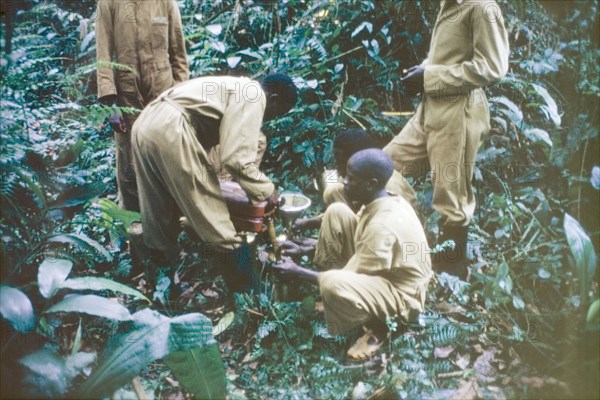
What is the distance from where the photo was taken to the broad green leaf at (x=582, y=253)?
2051mm

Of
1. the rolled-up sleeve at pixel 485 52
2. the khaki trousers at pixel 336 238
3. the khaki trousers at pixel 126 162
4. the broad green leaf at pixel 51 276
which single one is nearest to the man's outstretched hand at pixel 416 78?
the rolled-up sleeve at pixel 485 52

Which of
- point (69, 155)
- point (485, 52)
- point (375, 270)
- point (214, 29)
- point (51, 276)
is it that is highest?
point (214, 29)

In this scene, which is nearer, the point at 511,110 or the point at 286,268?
the point at 286,268

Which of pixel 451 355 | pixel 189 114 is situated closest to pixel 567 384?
pixel 451 355

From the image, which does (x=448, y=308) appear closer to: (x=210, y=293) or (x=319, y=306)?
(x=319, y=306)

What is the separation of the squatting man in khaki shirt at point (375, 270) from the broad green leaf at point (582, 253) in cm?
59

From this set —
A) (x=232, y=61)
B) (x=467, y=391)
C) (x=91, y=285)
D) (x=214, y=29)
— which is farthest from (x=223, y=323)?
(x=214, y=29)

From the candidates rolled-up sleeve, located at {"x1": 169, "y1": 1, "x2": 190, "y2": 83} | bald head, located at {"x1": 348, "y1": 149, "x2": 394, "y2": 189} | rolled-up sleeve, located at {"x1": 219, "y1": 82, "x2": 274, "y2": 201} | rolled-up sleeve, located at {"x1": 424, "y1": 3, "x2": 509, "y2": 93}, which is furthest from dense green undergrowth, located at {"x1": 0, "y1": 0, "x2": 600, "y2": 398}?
rolled-up sleeve, located at {"x1": 424, "y1": 3, "x2": 509, "y2": 93}

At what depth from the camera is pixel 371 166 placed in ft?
6.92

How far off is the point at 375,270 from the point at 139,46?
Result: 1600mm

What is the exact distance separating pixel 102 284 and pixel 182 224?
0.72m

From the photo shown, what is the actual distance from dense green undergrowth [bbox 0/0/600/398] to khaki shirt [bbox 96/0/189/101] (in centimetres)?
20

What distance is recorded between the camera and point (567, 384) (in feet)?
6.54

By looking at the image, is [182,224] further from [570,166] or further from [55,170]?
[570,166]
